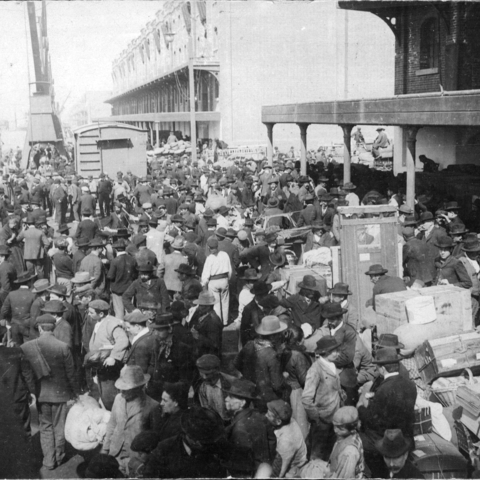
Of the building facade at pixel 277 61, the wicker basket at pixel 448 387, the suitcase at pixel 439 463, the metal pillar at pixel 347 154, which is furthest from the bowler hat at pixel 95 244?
the building facade at pixel 277 61

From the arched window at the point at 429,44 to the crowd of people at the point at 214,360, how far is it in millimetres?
11639

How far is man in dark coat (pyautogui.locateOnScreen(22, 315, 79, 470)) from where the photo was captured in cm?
573

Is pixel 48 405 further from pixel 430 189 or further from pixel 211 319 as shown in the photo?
pixel 430 189

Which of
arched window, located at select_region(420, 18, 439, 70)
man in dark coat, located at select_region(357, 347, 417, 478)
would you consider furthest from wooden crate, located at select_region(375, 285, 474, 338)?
arched window, located at select_region(420, 18, 439, 70)

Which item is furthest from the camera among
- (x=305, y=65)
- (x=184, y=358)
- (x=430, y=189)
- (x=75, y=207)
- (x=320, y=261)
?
(x=305, y=65)

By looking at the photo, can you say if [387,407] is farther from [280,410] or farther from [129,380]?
[129,380]

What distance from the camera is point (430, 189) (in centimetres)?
1620

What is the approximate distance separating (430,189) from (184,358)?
11951 mm

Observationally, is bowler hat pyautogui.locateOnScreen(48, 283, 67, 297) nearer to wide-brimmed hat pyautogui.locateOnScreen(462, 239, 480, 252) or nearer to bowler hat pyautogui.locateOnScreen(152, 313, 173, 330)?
bowler hat pyautogui.locateOnScreen(152, 313, 173, 330)

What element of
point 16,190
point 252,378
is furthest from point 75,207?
point 252,378

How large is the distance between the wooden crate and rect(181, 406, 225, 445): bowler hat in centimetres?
372

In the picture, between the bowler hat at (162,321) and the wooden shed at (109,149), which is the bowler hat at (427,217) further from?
the wooden shed at (109,149)

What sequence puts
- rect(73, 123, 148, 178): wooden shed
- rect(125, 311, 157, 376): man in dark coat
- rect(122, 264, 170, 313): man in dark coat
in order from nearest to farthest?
rect(125, 311, 157, 376): man in dark coat < rect(122, 264, 170, 313): man in dark coat < rect(73, 123, 148, 178): wooden shed

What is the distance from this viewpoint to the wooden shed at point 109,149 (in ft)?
82.3
